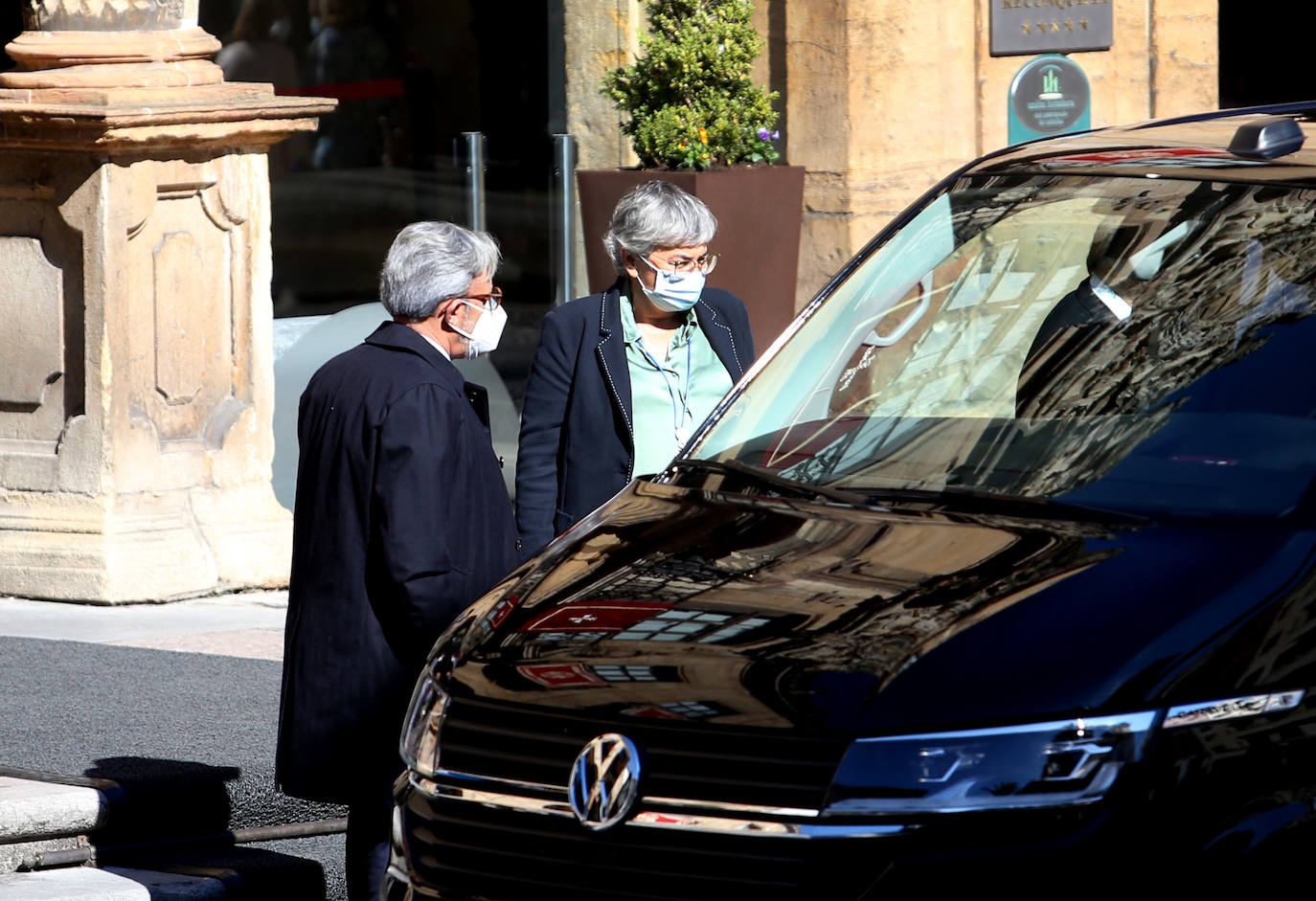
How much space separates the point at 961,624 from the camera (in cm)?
296

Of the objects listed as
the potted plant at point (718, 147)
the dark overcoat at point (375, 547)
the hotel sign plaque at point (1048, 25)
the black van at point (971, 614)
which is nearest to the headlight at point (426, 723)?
the black van at point (971, 614)

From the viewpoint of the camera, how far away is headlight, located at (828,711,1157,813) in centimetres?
275

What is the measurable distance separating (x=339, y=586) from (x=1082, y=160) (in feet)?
6.15

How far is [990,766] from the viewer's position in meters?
2.77

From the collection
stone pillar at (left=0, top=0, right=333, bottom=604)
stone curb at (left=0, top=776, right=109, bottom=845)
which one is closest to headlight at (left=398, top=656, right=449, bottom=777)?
stone curb at (left=0, top=776, right=109, bottom=845)

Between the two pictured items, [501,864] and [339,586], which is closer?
[501,864]

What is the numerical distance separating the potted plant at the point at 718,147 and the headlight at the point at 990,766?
6135mm

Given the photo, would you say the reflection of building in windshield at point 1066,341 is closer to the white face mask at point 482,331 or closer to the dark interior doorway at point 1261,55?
the white face mask at point 482,331

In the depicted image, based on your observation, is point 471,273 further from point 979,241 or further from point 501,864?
point 501,864

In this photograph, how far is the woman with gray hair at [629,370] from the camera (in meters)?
5.59

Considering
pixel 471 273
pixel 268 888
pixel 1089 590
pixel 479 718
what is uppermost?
pixel 471 273

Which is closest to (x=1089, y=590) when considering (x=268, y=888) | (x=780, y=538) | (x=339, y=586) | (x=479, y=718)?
(x=780, y=538)

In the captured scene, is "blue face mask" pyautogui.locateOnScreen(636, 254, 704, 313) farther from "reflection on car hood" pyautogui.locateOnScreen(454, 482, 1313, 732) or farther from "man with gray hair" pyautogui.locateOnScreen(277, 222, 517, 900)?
"reflection on car hood" pyautogui.locateOnScreen(454, 482, 1313, 732)

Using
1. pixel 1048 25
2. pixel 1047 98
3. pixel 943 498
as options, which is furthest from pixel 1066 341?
pixel 1048 25
